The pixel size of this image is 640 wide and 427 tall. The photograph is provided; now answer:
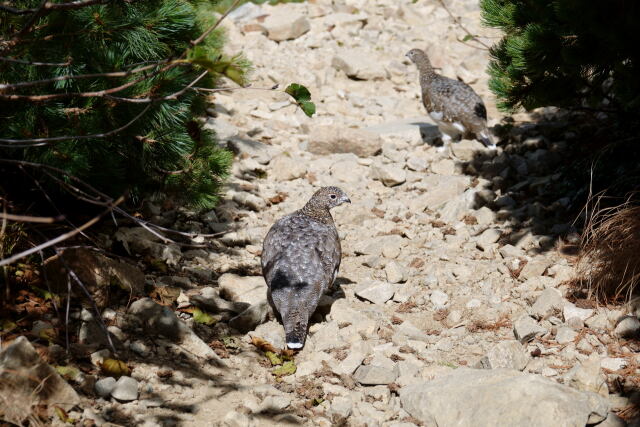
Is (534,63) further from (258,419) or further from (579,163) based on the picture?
(258,419)

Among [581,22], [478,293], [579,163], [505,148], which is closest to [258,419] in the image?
[478,293]

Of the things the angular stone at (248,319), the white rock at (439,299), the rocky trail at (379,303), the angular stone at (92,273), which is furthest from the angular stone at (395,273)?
the angular stone at (92,273)

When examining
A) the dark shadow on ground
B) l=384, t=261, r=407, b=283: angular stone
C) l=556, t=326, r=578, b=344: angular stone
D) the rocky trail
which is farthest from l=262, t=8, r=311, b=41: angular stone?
l=556, t=326, r=578, b=344: angular stone

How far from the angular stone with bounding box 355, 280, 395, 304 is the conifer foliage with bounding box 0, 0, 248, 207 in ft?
5.28

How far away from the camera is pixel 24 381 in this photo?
3.22 meters

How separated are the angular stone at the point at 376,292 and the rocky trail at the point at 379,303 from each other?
0.01 meters

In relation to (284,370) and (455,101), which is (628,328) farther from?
Answer: (455,101)

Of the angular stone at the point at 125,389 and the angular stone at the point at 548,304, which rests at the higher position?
the angular stone at the point at 125,389

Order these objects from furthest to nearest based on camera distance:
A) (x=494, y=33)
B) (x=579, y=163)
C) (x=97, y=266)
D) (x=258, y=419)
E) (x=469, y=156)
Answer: (x=494, y=33) → (x=469, y=156) → (x=579, y=163) → (x=97, y=266) → (x=258, y=419)

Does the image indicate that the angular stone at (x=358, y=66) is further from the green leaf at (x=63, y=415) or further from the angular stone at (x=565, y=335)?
the green leaf at (x=63, y=415)

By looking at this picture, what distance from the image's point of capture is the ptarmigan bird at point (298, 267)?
4773 millimetres

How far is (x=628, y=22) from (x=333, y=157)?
14.8 ft

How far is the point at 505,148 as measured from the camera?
8195 millimetres

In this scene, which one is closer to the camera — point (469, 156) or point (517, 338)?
point (517, 338)
